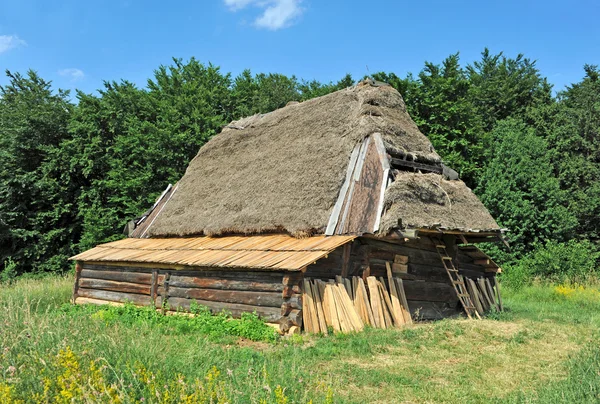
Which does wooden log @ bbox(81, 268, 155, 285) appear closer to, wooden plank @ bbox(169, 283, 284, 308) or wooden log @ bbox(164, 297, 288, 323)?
wooden plank @ bbox(169, 283, 284, 308)

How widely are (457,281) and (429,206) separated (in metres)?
2.54

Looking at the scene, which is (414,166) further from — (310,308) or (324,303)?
(310,308)

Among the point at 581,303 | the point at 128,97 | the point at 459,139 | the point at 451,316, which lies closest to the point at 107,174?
the point at 128,97

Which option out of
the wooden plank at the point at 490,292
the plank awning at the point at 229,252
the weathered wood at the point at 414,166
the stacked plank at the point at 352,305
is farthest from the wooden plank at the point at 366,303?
the wooden plank at the point at 490,292

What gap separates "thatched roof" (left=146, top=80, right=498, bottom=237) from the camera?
11117 mm

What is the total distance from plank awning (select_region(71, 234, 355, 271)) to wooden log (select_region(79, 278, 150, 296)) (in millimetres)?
679

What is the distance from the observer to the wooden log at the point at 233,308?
31.4ft

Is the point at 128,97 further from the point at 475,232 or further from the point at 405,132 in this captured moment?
the point at 475,232

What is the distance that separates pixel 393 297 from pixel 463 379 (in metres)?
4.12

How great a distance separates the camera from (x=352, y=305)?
9680mm

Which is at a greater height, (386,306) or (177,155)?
(177,155)

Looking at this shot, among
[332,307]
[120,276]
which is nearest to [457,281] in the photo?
[332,307]

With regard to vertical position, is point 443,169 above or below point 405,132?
below

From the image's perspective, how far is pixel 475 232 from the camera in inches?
451
